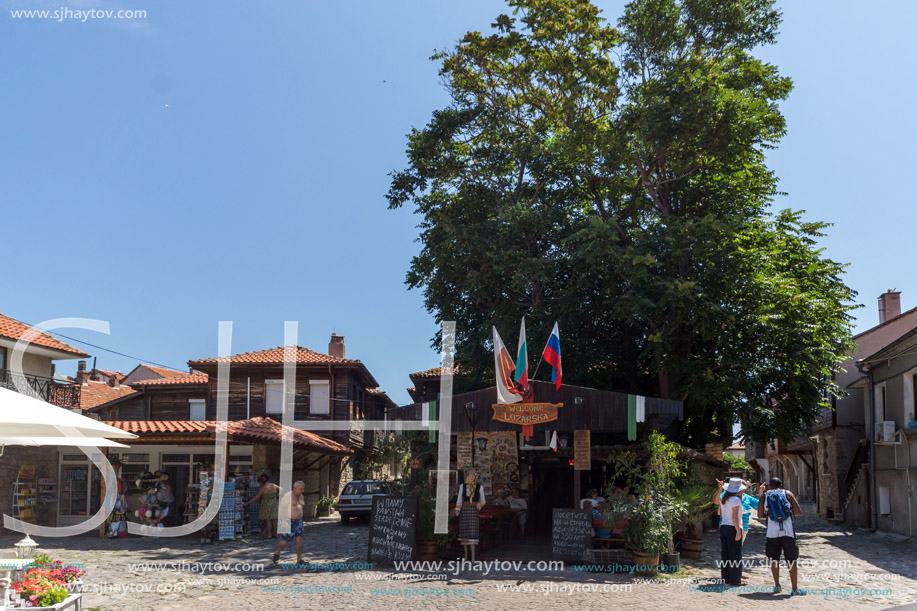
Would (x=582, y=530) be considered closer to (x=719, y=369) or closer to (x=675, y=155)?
(x=719, y=369)

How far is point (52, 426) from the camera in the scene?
7859 mm

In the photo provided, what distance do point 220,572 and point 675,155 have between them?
48.5ft

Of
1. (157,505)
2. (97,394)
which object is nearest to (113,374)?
(97,394)

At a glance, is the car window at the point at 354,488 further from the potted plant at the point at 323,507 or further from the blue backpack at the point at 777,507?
the blue backpack at the point at 777,507

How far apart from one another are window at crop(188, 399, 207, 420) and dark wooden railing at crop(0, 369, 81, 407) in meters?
6.74

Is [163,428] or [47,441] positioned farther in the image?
[163,428]

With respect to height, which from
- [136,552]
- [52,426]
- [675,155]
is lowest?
[136,552]

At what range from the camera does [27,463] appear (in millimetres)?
21688

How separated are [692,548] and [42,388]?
19.6 meters

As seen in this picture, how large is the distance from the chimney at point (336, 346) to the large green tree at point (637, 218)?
545 inches

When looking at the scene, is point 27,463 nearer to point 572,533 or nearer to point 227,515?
point 227,515

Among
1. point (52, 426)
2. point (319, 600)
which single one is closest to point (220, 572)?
point (319, 600)

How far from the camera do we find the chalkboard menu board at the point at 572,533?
42.7 feet

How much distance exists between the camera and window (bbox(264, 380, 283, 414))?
30734 millimetres
